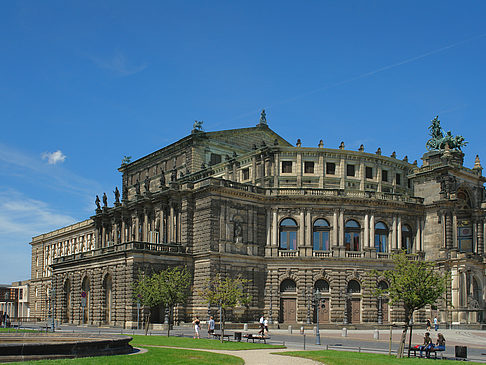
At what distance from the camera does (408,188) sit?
8444cm

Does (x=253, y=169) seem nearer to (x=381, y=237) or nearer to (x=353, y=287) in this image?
(x=381, y=237)

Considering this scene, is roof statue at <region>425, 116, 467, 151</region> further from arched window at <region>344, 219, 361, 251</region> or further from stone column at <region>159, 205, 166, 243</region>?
stone column at <region>159, 205, 166, 243</region>

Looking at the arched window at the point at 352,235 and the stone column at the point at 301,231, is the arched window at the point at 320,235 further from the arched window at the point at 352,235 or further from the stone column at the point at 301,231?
the arched window at the point at 352,235

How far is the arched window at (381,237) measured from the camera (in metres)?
77.2

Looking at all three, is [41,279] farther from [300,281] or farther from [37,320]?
[300,281]

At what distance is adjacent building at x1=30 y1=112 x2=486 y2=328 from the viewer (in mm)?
70562

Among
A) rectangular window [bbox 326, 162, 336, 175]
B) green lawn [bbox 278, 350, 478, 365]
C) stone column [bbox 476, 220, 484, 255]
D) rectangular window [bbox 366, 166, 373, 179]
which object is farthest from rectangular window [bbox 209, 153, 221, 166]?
green lawn [bbox 278, 350, 478, 365]

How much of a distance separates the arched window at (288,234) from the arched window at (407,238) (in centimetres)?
1397

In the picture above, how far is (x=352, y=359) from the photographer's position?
32.0 metres

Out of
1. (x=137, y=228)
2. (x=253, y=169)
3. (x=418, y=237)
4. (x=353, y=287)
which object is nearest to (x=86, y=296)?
(x=137, y=228)

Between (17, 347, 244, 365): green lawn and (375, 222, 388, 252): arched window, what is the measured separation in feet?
153

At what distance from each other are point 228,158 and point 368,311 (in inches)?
1019

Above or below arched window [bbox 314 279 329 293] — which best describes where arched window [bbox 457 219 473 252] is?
above

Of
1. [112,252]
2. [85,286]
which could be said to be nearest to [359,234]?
[112,252]
